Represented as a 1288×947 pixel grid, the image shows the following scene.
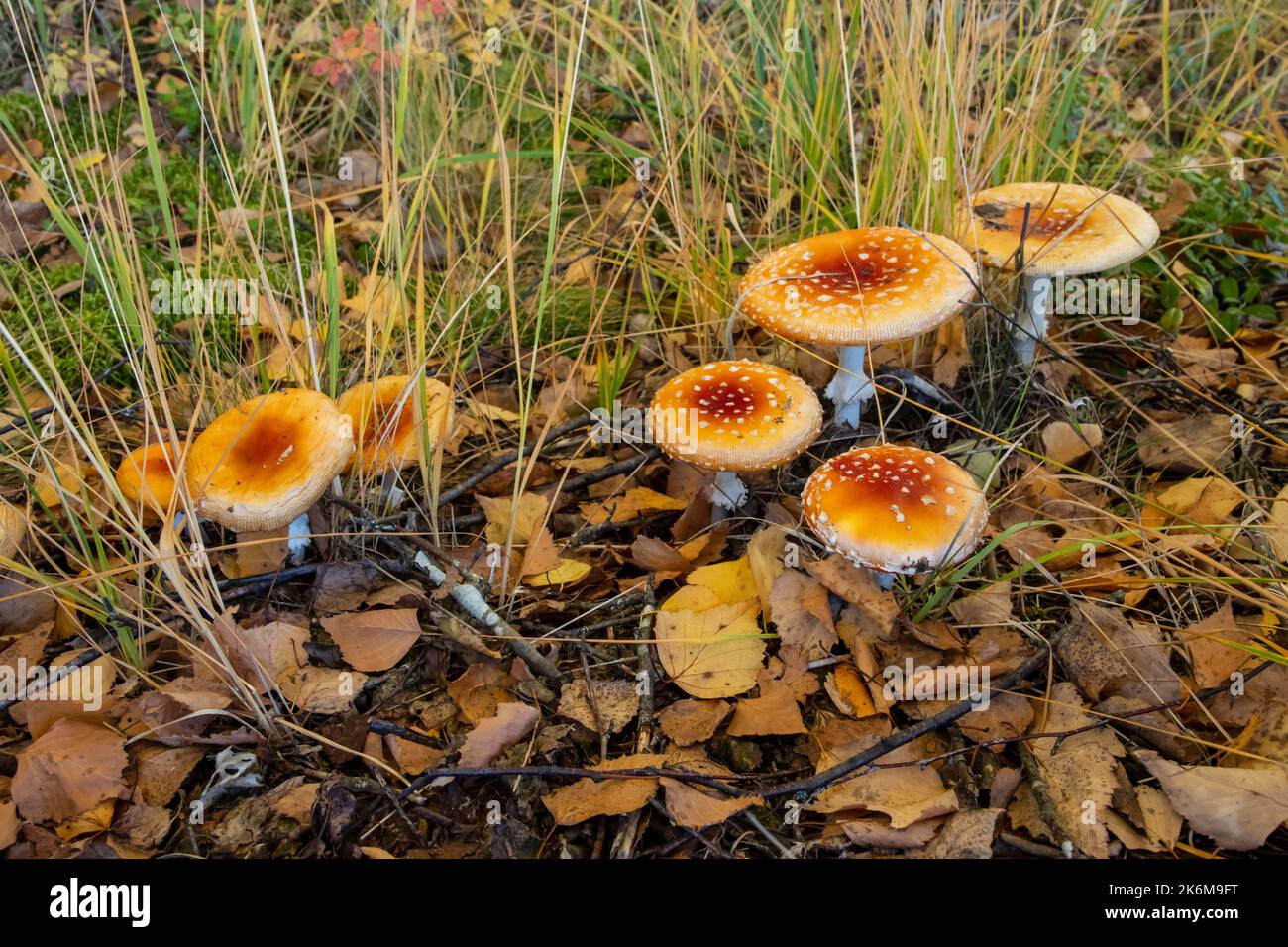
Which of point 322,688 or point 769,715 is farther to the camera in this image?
point 322,688

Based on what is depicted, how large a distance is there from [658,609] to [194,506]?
135 centimetres

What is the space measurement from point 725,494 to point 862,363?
71 centimetres

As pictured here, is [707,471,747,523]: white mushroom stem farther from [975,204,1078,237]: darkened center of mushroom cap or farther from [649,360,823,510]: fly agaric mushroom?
[975,204,1078,237]: darkened center of mushroom cap

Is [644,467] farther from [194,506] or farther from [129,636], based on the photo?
[129,636]

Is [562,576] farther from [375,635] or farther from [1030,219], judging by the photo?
[1030,219]

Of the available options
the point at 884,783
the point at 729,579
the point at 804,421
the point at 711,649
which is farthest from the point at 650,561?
the point at 884,783

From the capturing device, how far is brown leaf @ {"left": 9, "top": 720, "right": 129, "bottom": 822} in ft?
7.23

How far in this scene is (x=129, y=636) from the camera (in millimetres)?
2416

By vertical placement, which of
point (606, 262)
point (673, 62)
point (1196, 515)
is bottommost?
point (1196, 515)

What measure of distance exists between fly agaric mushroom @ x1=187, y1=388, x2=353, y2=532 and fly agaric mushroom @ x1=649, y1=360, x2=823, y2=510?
946mm

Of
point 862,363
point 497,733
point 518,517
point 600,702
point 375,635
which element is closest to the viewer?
point 497,733

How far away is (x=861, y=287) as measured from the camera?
8.85 ft

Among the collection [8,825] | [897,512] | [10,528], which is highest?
[897,512]

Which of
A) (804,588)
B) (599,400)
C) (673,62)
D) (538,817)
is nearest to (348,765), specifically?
(538,817)
